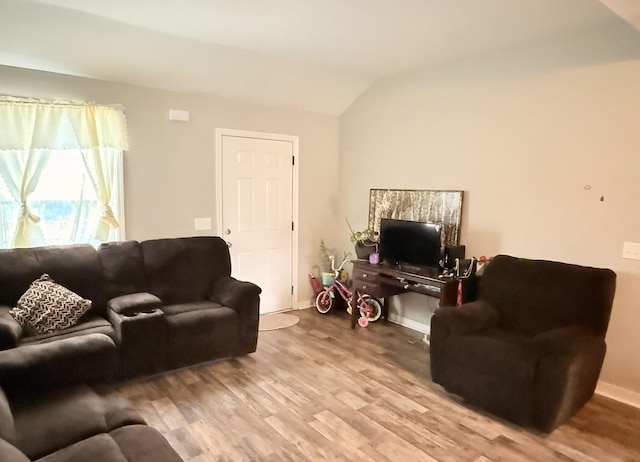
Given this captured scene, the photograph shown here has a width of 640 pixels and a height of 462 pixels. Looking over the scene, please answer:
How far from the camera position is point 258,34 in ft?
11.0

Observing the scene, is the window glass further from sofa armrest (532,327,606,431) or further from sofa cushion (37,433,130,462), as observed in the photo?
sofa armrest (532,327,606,431)

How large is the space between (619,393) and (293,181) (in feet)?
12.0

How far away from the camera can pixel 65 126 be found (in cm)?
358

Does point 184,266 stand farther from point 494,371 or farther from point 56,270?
point 494,371

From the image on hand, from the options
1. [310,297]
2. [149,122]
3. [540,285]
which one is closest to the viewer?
[540,285]

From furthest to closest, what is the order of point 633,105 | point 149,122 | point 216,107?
point 216,107 → point 149,122 → point 633,105

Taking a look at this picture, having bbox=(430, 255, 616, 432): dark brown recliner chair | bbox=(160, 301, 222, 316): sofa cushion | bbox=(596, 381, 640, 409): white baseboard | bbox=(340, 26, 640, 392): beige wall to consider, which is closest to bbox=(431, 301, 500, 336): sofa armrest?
bbox=(430, 255, 616, 432): dark brown recliner chair

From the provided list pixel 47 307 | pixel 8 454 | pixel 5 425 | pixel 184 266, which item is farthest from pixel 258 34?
pixel 8 454

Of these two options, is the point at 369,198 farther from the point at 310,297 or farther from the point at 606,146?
the point at 606,146

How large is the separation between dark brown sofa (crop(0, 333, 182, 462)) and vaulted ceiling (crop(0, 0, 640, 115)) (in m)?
2.21

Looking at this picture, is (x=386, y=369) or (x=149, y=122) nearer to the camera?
(x=386, y=369)

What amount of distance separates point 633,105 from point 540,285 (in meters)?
1.41

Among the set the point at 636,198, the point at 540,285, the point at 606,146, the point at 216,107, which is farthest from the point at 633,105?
the point at 216,107

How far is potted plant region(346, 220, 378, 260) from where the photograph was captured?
4590 millimetres
